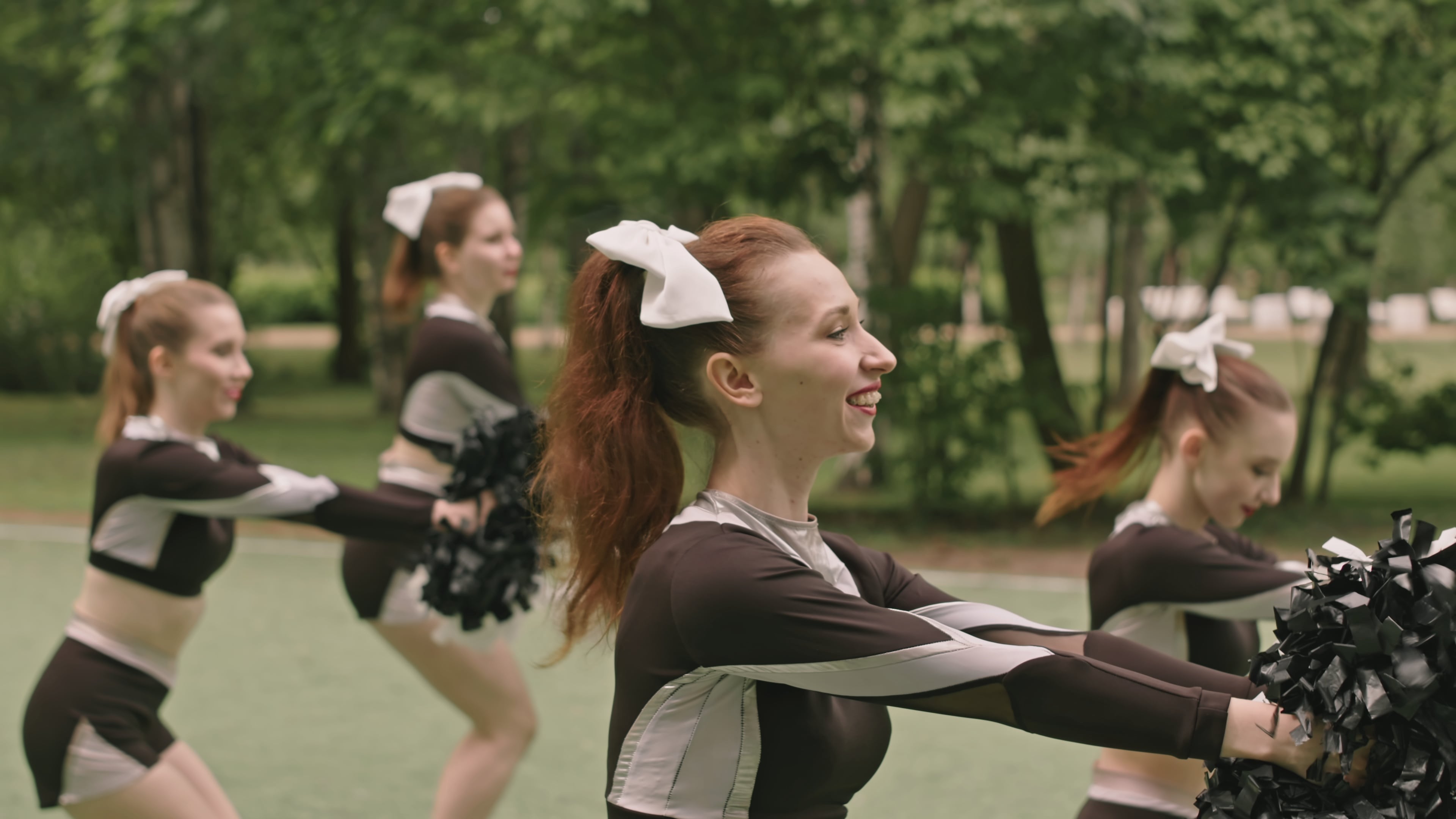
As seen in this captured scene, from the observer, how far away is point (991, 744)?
694 cm

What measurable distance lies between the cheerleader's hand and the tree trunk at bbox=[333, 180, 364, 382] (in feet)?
82.0

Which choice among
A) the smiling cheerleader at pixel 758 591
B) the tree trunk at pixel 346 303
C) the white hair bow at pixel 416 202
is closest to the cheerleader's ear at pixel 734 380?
the smiling cheerleader at pixel 758 591

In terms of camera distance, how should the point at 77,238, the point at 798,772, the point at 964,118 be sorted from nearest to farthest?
the point at 798,772 < the point at 964,118 < the point at 77,238

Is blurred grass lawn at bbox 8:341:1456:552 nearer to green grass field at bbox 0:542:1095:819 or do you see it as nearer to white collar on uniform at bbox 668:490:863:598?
white collar on uniform at bbox 668:490:863:598

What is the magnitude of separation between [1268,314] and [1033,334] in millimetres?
53355

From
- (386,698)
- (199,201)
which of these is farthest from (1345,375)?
(199,201)

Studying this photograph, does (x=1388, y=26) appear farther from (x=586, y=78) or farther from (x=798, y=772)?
(x=798, y=772)

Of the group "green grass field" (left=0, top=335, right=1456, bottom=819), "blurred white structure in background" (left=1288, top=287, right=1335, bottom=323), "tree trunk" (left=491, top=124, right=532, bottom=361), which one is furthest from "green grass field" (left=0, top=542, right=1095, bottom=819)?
"tree trunk" (left=491, top=124, right=532, bottom=361)

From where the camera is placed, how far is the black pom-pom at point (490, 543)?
4.69 metres

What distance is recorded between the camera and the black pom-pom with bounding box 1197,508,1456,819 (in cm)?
194

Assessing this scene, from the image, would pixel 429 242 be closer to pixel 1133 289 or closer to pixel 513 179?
pixel 513 179

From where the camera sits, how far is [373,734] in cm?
713

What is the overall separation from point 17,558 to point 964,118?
8060 mm

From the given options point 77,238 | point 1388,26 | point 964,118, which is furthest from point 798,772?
point 77,238
